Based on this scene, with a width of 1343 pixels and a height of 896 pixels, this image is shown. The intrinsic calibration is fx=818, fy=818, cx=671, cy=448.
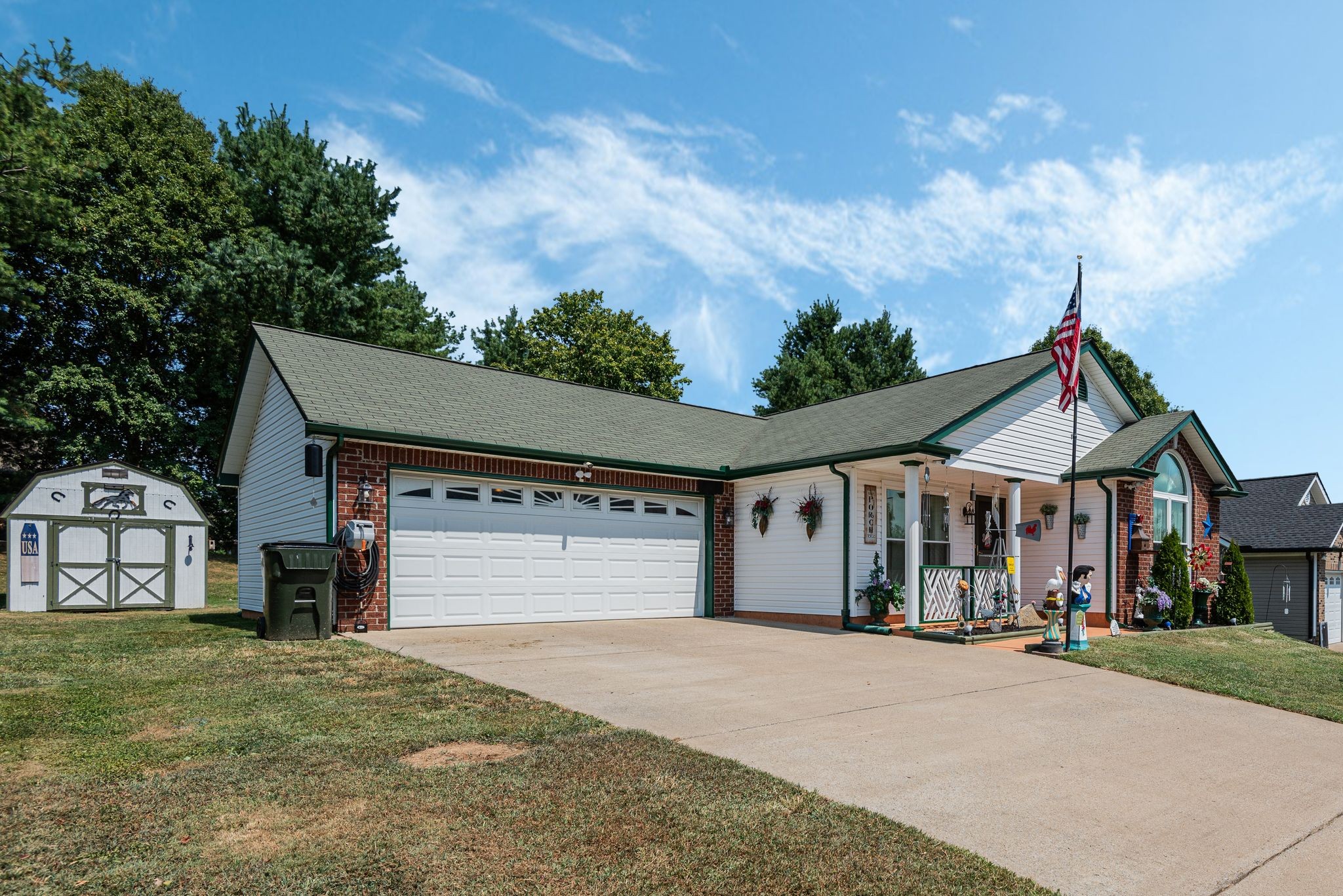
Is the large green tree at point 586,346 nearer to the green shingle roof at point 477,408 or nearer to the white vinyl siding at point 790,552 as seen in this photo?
the green shingle roof at point 477,408

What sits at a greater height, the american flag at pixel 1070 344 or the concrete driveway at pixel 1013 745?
the american flag at pixel 1070 344

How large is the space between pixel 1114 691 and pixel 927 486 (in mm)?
7187

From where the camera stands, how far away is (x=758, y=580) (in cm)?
1612

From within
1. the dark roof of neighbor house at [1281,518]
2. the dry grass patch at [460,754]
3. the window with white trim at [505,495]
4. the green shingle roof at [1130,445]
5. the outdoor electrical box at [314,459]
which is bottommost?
the dry grass patch at [460,754]

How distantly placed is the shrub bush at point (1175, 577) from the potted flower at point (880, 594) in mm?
5434

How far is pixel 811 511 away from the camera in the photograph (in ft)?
48.5

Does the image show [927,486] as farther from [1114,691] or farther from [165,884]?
[165,884]

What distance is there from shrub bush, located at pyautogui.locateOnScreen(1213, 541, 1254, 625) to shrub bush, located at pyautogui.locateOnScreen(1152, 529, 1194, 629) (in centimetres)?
199

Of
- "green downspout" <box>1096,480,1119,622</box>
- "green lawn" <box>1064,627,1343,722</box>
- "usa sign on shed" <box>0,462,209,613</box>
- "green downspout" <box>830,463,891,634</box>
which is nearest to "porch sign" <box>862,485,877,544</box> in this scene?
"green downspout" <box>830,463,891,634</box>

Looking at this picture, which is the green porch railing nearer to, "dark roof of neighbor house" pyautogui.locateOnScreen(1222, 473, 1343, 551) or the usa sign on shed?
"dark roof of neighbor house" pyautogui.locateOnScreen(1222, 473, 1343, 551)

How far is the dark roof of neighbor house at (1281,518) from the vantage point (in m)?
25.3

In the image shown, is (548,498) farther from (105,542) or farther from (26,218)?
(26,218)

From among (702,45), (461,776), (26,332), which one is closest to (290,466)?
(702,45)

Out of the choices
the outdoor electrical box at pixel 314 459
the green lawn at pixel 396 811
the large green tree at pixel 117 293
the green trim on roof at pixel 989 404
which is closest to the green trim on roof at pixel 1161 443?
the green trim on roof at pixel 989 404
